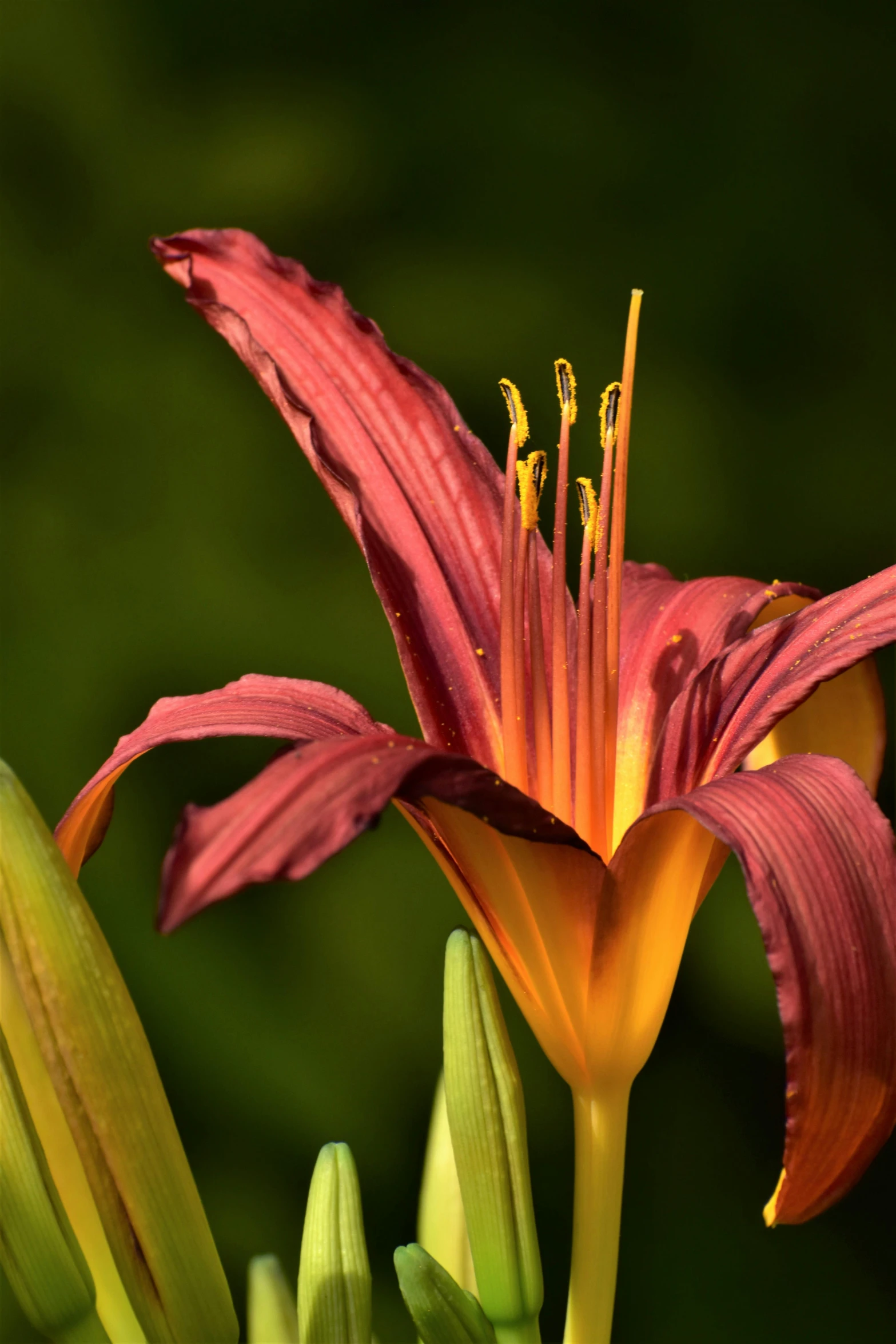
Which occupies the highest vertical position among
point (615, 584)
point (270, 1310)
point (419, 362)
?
point (419, 362)

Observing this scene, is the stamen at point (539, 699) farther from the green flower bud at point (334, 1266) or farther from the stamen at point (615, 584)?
the green flower bud at point (334, 1266)

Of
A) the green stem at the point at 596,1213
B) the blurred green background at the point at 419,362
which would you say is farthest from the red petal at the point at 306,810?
the blurred green background at the point at 419,362

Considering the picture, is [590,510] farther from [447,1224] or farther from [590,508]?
[447,1224]

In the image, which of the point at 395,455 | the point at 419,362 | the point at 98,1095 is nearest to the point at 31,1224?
the point at 98,1095

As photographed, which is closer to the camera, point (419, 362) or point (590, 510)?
point (590, 510)

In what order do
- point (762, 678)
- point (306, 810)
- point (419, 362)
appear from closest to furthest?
1. point (306, 810)
2. point (762, 678)
3. point (419, 362)

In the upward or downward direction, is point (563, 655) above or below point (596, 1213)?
above

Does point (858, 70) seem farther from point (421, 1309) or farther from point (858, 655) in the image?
point (421, 1309)

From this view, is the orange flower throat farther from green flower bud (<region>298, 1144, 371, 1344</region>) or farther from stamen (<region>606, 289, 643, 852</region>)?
green flower bud (<region>298, 1144, 371, 1344</region>)
